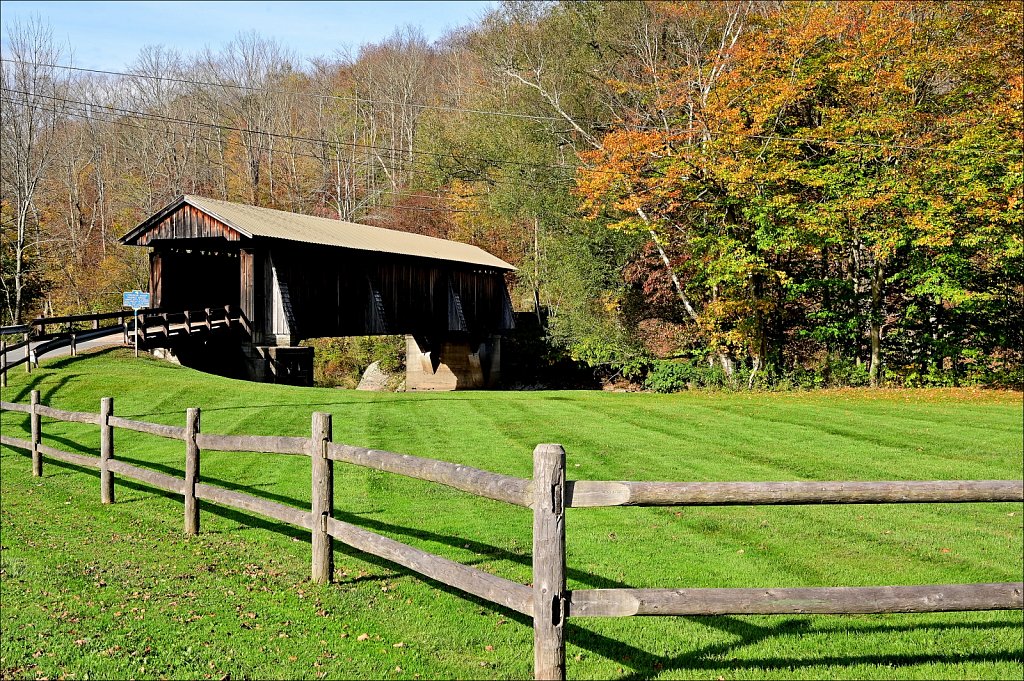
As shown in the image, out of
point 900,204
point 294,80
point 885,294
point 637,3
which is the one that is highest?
point 294,80

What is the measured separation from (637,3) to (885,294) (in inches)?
547

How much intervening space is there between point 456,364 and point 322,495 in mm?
33144

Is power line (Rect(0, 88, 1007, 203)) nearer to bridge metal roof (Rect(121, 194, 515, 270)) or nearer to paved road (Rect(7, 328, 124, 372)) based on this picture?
bridge metal roof (Rect(121, 194, 515, 270))

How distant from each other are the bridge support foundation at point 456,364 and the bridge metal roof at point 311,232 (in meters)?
4.05

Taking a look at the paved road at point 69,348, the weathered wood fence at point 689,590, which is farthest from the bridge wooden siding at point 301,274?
the weathered wood fence at point 689,590

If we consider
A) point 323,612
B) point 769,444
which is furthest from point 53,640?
point 769,444

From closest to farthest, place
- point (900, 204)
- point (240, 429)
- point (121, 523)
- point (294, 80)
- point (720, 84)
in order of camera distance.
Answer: point (121, 523) < point (240, 429) < point (900, 204) < point (720, 84) < point (294, 80)

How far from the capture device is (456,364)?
39219 mm

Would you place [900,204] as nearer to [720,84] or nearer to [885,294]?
[885,294]

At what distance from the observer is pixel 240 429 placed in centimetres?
1389

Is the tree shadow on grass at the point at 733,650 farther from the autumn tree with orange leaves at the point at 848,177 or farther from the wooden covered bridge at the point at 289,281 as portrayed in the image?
the wooden covered bridge at the point at 289,281

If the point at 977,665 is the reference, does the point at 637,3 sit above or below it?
above

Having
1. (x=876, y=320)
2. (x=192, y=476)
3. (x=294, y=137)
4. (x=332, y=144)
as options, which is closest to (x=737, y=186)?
(x=876, y=320)

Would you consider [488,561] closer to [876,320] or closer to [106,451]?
[106,451]
